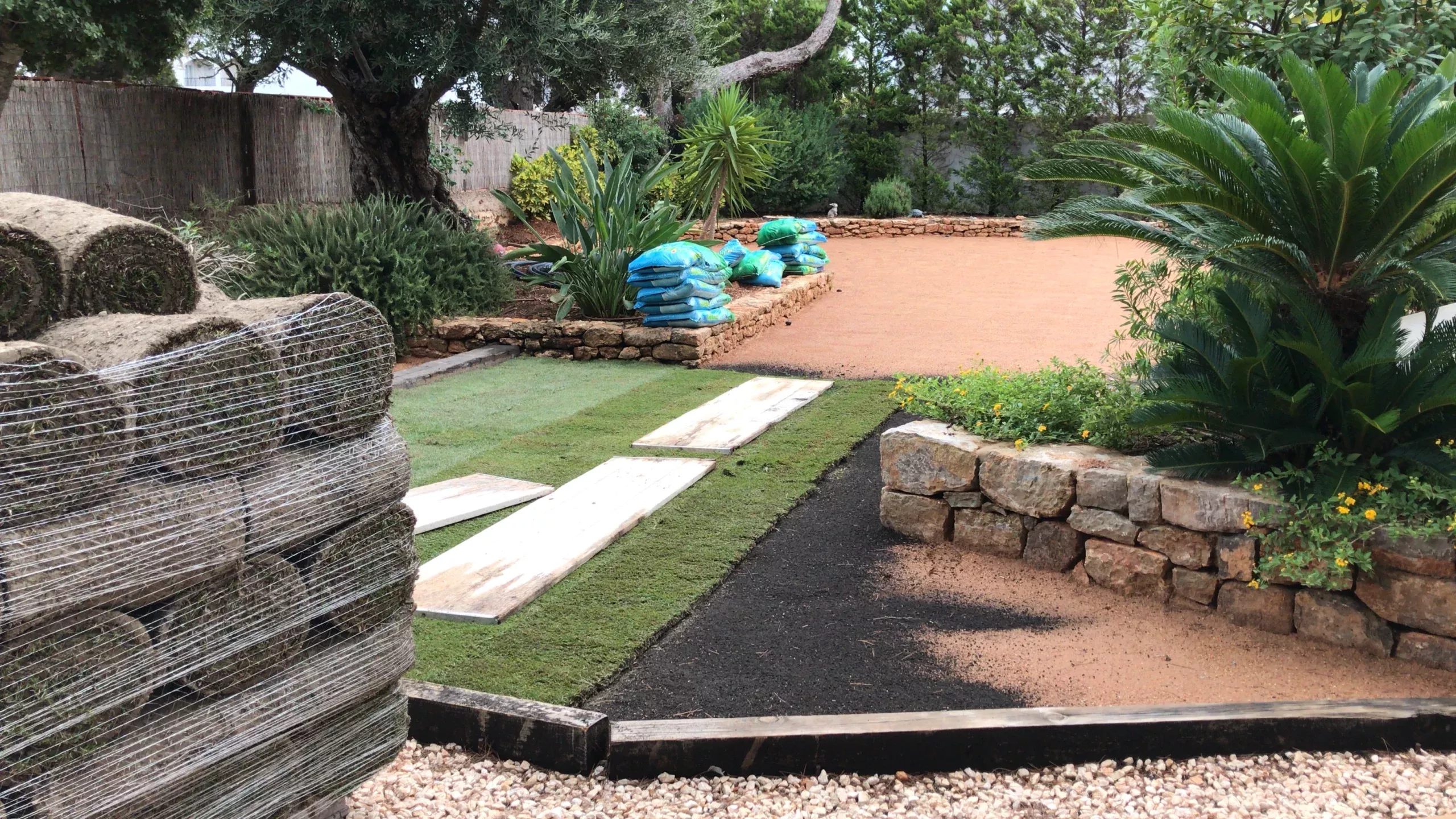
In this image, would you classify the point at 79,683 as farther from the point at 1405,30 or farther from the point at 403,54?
the point at 403,54

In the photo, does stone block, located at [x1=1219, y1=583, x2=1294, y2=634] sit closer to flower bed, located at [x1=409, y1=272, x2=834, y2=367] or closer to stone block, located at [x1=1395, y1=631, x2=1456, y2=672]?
stone block, located at [x1=1395, y1=631, x2=1456, y2=672]

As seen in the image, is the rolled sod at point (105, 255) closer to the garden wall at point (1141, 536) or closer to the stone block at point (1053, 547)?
the garden wall at point (1141, 536)

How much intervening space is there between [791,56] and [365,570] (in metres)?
21.6

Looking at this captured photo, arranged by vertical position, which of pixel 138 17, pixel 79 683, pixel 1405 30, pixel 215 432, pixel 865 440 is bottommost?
pixel 865 440

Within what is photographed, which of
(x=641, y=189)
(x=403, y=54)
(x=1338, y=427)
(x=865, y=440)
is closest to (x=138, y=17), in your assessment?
(x=403, y=54)

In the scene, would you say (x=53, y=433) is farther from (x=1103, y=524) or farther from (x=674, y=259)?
(x=674, y=259)

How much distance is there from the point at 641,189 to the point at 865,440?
430 cm

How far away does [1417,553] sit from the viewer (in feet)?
11.4

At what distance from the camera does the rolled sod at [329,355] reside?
2.40 meters

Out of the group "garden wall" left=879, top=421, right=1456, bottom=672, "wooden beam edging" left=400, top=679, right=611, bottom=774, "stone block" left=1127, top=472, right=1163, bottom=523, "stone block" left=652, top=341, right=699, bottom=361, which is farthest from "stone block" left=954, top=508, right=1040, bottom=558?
"stone block" left=652, top=341, right=699, bottom=361

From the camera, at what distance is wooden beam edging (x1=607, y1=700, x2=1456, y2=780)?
9.81 ft

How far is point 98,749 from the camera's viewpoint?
80.0 inches

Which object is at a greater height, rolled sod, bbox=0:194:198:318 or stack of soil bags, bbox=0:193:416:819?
rolled sod, bbox=0:194:198:318

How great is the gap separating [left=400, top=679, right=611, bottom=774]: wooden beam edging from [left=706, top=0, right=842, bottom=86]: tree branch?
20213mm
